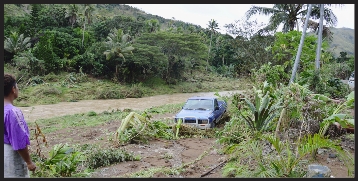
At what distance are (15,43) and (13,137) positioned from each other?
32722mm

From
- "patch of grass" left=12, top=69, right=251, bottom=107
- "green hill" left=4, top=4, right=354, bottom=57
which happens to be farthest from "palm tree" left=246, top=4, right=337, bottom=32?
"green hill" left=4, top=4, right=354, bottom=57

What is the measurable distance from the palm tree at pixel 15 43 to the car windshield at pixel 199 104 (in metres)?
26.9

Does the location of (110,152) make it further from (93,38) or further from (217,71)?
(217,71)

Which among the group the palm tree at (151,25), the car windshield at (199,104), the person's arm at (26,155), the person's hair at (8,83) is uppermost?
the palm tree at (151,25)

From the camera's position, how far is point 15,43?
3120 cm

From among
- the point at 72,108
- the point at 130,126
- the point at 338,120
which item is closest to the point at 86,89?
the point at 72,108

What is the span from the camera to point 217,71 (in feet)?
160

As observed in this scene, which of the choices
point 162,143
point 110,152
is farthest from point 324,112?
point 110,152

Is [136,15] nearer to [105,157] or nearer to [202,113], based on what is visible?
[202,113]

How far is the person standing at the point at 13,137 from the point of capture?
2814 mm

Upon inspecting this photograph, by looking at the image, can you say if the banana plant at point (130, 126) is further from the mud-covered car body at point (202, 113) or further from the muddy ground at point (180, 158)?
the mud-covered car body at point (202, 113)

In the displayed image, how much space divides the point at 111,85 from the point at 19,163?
1161 inches

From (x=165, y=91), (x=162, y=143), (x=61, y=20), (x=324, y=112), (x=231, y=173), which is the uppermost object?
(x=61, y=20)

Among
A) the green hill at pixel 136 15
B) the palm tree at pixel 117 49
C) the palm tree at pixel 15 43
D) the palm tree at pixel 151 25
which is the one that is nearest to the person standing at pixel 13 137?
the palm tree at pixel 117 49
